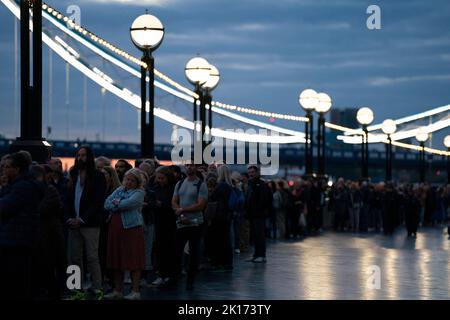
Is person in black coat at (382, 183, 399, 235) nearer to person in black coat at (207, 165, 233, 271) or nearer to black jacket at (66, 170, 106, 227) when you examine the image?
person in black coat at (207, 165, 233, 271)

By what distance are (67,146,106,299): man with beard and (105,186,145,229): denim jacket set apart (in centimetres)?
18

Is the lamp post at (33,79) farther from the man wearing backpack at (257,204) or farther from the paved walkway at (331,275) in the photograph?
the man wearing backpack at (257,204)

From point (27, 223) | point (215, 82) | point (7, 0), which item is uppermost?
point (7, 0)

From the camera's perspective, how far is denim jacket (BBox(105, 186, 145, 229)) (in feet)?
53.1

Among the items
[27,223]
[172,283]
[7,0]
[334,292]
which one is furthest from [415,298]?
[7,0]

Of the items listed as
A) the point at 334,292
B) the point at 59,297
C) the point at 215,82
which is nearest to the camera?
the point at 59,297

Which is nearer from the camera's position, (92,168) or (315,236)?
(92,168)

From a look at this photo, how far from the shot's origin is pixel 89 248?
53.6ft

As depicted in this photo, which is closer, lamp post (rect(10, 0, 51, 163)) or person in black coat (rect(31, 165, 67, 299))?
person in black coat (rect(31, 165, 67, 299))

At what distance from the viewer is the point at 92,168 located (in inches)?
648

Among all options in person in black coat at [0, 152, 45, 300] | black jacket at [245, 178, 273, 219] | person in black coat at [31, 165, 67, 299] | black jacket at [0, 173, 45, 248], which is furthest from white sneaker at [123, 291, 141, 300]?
black jacket at [245, 178, 273, 219]

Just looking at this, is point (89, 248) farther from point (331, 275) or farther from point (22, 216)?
point (331, 275)

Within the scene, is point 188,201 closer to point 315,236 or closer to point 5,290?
point 5,290

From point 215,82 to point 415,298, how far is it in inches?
713
